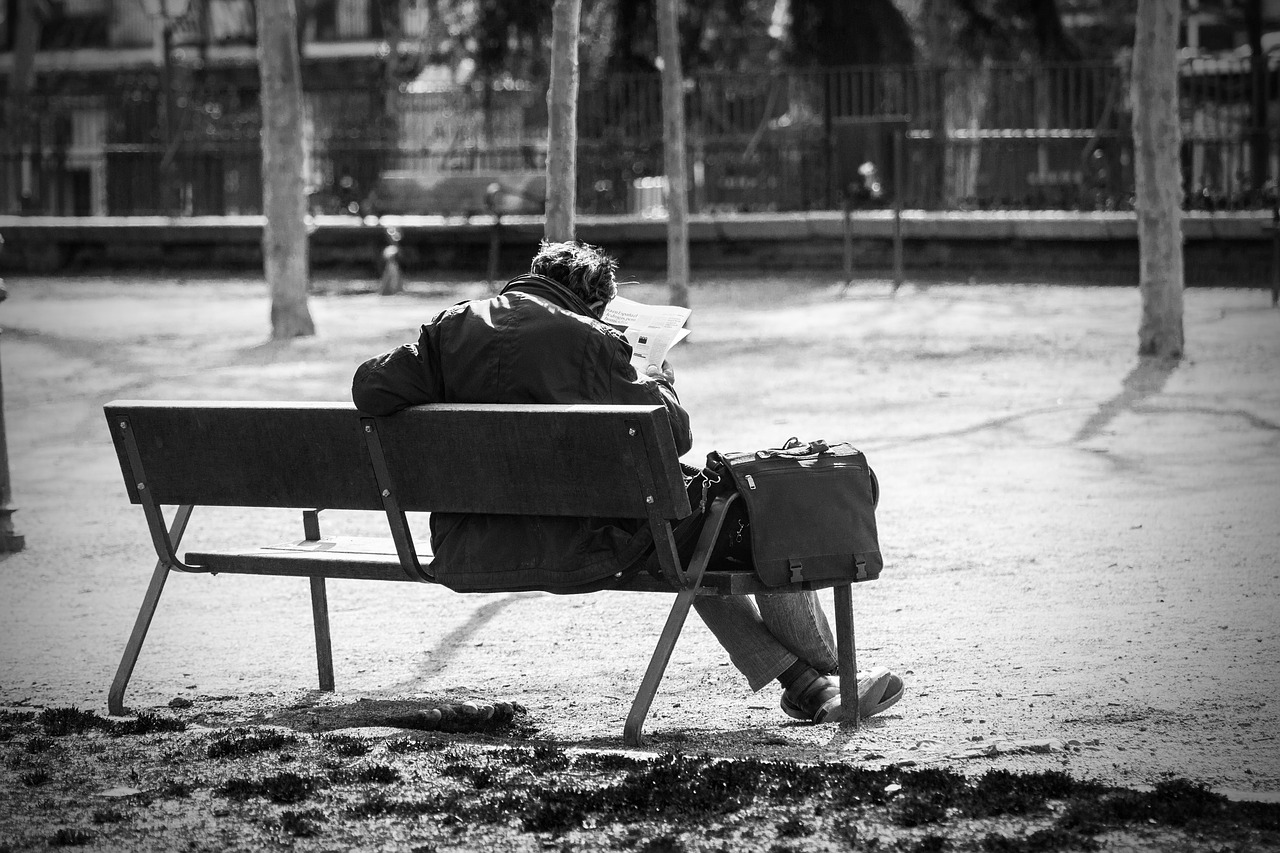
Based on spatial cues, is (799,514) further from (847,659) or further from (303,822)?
(303,822)

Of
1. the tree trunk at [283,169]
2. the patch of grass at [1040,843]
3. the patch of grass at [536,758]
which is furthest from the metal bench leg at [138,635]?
the tree trunk at [283,169]

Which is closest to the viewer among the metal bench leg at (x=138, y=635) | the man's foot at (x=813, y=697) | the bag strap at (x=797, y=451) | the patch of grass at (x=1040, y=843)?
the patch of grass at (x=1040, y=843)

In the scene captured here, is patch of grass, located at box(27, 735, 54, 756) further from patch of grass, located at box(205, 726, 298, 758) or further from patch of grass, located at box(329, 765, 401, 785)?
patch of grass, located at box(329, 765, 401, 785)

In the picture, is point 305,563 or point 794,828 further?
point 305,563

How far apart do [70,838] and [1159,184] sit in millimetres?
10710

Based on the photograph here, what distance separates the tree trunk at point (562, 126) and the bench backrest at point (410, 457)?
4385 millimetres

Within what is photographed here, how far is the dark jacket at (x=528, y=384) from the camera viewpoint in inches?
170

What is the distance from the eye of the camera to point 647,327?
4.94m

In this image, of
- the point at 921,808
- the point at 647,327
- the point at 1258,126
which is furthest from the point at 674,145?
the point at 921,808

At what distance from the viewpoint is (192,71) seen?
4272 cm

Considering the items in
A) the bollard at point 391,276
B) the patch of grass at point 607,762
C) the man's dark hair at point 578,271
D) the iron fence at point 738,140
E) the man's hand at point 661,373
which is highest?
the iron fence at point 738,140

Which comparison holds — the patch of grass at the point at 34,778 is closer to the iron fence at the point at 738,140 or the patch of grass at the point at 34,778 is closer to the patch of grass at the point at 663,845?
the patch of grass at the point at 663,845

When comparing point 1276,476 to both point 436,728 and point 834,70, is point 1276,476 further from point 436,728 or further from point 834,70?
point 834,70

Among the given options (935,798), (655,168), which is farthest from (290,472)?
(655,168)
